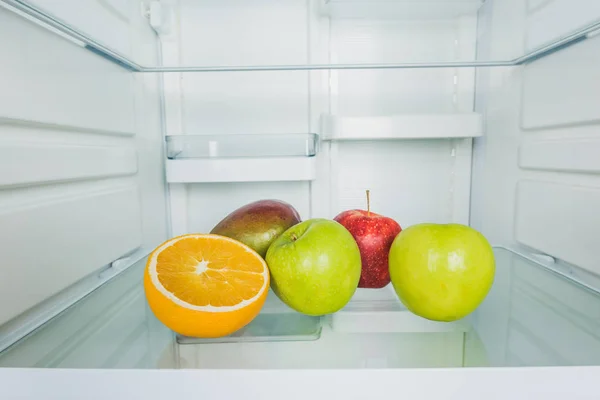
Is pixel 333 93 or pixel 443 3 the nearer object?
pixel 443 3

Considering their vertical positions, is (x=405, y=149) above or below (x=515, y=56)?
below

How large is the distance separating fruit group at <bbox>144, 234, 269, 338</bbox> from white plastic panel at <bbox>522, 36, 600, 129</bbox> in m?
0.63

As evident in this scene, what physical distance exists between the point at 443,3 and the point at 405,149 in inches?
14.4

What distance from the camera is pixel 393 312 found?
582 mm

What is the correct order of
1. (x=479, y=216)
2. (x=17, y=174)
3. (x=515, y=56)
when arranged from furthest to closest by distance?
(x=479, y=216), (x=515, y=56), (x=17, y=174)

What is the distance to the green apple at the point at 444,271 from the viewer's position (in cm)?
51

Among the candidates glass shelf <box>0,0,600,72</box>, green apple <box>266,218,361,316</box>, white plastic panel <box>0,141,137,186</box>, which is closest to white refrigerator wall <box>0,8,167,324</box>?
white plastic panel <box>0,141,137,186</box>

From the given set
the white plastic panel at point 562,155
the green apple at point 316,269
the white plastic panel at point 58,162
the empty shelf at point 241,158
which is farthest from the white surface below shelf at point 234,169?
the white plastic panel at point 562,155

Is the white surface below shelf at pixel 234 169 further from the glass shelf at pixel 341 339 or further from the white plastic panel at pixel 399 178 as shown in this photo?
the glass shelf at pixel 341 339

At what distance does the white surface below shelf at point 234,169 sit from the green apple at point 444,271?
44cm

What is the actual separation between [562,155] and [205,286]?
71 centimetres

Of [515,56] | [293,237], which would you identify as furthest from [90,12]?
[515,56]

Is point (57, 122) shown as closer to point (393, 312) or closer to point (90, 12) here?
point (90, 12)

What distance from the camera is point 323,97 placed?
107 cm
